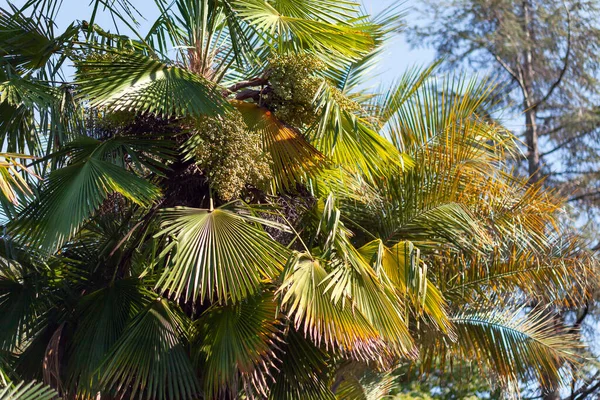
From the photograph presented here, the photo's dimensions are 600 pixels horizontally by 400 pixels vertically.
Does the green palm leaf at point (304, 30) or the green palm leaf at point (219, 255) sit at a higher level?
the green palm leaf at point (304, 30)

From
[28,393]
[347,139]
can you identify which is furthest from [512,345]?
[28,393]

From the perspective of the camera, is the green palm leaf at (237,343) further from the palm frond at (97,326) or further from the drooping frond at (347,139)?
the drooping frond at (347,139)

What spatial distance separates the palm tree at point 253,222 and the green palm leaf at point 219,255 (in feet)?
0.05

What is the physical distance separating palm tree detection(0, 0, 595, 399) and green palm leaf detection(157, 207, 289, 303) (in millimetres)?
16

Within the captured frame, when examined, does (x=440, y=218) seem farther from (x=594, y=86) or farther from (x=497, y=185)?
(x=594, y=86)

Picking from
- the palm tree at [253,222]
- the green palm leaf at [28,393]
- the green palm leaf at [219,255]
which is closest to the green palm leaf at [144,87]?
the palm tree at [253,222]

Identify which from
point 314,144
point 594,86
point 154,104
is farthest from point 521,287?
point 594,86

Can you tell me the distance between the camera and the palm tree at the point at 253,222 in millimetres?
5527

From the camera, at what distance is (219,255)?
543 centimetres

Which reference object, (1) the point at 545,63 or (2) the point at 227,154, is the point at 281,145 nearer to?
(2) the point at 227,154

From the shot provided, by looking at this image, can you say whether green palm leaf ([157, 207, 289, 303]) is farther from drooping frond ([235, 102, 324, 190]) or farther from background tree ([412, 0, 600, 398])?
background tree ([412, 0, 600, 398])

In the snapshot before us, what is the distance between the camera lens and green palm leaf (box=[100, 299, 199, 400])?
18.0ft

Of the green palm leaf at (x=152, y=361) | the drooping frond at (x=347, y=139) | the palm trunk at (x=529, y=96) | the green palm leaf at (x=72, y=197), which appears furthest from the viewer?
the palm trunk at (x=529, y=96)

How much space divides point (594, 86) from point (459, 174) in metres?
9.07
